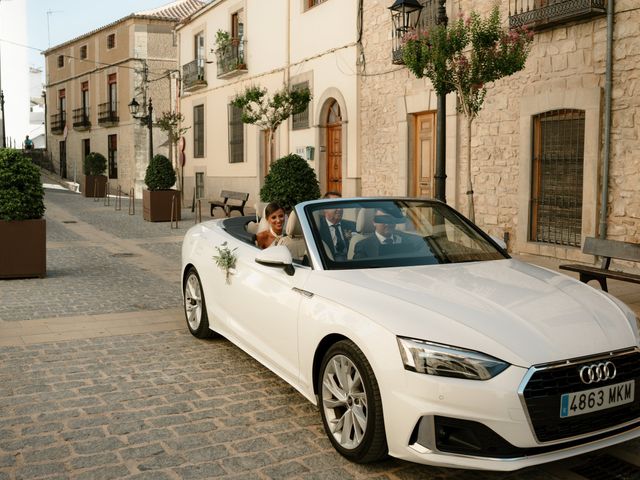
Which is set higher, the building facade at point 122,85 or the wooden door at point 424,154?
the building facade at point 122,85

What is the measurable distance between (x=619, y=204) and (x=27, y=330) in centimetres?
872

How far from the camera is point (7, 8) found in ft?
193

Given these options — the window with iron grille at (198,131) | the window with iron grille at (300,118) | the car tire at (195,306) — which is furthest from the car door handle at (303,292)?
the window with iron grille at (198,131)

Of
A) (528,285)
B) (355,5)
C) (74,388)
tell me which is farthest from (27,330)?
(355,5)

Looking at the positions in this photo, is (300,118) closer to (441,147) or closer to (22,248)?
(441,147)

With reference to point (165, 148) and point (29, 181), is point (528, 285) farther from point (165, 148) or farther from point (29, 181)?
point (165, 148)

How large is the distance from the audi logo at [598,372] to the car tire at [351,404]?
37.4 inches

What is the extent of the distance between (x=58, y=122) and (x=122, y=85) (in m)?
11.5

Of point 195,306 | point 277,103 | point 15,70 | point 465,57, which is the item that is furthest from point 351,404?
point 15,70

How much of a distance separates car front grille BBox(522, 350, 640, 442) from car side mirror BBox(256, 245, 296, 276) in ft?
5.75

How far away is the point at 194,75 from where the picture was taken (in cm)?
2856

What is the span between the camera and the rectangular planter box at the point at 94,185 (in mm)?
33125

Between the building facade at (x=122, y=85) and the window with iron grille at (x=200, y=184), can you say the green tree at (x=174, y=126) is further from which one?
the building facade at (x=122, y=85)

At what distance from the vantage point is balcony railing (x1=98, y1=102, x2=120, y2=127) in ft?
130
